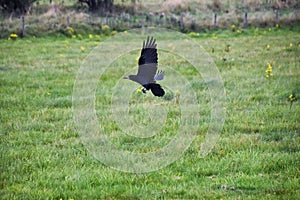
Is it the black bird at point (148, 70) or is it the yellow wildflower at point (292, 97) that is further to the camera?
the yellow wildflower at point (292, 97)

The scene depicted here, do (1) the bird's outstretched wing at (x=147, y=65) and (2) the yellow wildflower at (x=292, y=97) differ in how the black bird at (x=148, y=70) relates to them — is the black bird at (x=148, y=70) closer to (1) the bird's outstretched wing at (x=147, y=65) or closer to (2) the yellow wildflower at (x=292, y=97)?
(1) the bird's outstretched wing at (x=147, y=65)

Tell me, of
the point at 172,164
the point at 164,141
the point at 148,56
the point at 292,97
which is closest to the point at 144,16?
the point at 292,97

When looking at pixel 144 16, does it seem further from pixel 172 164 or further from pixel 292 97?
pixel 172 164

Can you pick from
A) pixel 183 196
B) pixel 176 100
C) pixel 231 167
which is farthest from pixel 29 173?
pixel 176 100

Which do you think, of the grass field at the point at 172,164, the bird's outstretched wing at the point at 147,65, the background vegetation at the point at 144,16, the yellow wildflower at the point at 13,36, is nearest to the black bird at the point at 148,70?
the bird's outstretched wing at the point at 147,65

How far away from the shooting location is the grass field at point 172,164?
5.79 meters

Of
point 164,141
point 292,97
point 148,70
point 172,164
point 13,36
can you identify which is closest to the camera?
point 148,70

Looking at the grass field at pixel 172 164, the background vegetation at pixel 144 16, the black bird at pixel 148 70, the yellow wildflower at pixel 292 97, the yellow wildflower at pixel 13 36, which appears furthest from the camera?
the background vegetation at pixel 144 16

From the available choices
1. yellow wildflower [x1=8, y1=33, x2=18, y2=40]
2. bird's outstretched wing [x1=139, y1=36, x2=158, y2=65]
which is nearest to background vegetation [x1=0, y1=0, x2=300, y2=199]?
bird's outstretched wing [x1=139, y1=36, x2=158, y2=65]

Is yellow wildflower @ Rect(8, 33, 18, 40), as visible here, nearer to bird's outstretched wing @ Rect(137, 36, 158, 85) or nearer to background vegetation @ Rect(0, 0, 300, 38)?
background vegetation @ Rect(0, 0, 300, 38)

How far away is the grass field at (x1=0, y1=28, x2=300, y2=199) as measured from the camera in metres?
5.79

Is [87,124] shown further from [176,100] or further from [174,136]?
[176,100]

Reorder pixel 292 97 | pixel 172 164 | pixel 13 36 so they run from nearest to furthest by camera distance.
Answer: pixel 172 164, pixel 292 97, pixel 13 36

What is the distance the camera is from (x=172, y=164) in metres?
6.66
